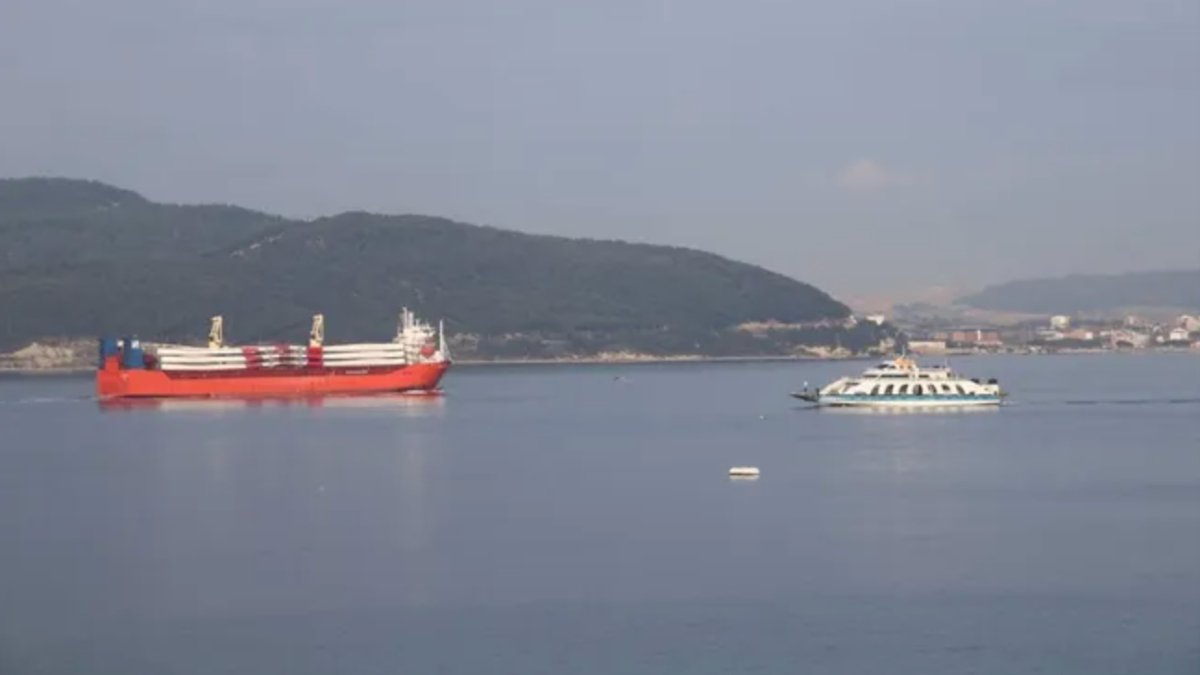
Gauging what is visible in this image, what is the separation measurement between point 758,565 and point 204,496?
18.2 metres

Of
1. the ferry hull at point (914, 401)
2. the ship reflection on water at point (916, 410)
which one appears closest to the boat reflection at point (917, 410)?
the ship reflection on water at point (916, 410)

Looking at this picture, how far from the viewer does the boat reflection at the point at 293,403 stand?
9338 cm

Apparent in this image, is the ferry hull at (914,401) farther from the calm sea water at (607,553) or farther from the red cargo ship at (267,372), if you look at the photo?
the red cargo ship at (267,372)

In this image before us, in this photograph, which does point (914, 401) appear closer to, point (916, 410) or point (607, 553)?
point (916, 410)

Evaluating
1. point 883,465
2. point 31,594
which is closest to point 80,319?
point 883,465

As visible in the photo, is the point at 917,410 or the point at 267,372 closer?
→ the point at 917,410

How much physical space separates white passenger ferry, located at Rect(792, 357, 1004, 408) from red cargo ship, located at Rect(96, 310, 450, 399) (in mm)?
31399

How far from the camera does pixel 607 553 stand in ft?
111

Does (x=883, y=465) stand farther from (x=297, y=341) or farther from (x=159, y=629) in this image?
(x=297, y=341)

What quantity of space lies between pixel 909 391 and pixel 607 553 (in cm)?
4673

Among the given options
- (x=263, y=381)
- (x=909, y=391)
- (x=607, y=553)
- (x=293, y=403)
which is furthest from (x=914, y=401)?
(x=607, y=553)

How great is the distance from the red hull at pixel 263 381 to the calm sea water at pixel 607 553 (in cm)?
3578

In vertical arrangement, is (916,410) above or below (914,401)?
below

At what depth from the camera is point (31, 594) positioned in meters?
30.1
